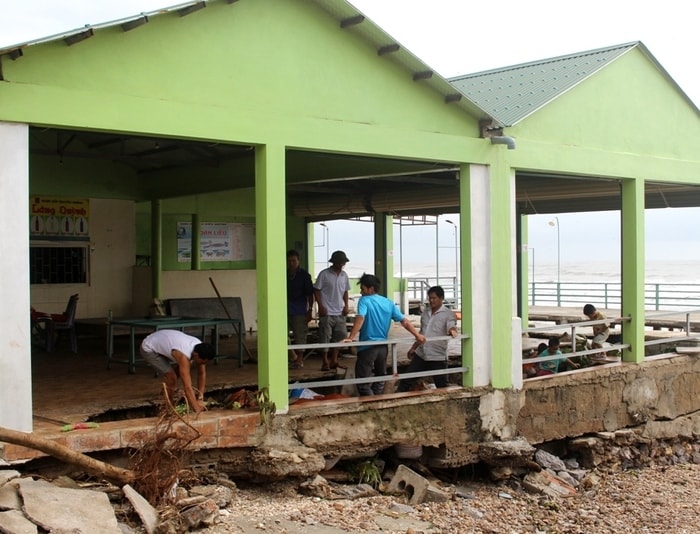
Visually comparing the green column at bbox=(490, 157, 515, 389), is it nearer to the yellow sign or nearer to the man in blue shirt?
the man in blue shirt

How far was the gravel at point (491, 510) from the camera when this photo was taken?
7.34 m

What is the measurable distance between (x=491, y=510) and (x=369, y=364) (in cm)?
209

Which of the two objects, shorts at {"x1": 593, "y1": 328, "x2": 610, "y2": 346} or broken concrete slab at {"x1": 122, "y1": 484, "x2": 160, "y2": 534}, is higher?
shorts at {"x1": 593, "y1": 328, "x2": 610, "y2": 346}

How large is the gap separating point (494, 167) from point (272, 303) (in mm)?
3517

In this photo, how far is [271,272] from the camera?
7883 millimetres

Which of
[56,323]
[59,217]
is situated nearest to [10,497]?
[56,323]

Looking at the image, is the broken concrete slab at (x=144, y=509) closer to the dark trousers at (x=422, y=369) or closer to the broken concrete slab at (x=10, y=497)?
the broken concrete slab at (x=10, y=497)

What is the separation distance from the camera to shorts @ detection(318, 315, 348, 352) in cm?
1101

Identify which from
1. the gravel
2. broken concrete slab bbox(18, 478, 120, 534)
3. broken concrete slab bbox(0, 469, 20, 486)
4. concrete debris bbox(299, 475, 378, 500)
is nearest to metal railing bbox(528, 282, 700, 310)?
the gravel

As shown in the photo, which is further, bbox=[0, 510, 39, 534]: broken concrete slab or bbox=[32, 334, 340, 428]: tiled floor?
bbox=[32, 334, 340, 428]: tiled floor

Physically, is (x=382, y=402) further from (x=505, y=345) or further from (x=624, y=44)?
(x=624, y=44)

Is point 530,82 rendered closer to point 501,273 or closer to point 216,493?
point 501,273

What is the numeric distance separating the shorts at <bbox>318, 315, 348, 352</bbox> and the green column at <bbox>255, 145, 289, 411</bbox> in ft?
9.87

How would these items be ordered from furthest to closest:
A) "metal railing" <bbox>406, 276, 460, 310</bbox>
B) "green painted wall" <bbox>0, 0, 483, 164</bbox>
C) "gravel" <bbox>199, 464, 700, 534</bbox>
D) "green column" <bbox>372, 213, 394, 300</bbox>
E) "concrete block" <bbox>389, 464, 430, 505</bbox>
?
"metal railing" <bbox>406, 276, 460, 310</bbox>, "green column" <bbox>372, 213, 394, 300</bbox>, "concrete block" <bbox>389, 464, 430, 505</bbox>, "gravel" <bbox>199, 464, 700, 534</bbox>, "green painted wall" <bbox>0, 0, 483, 164</bbox>
